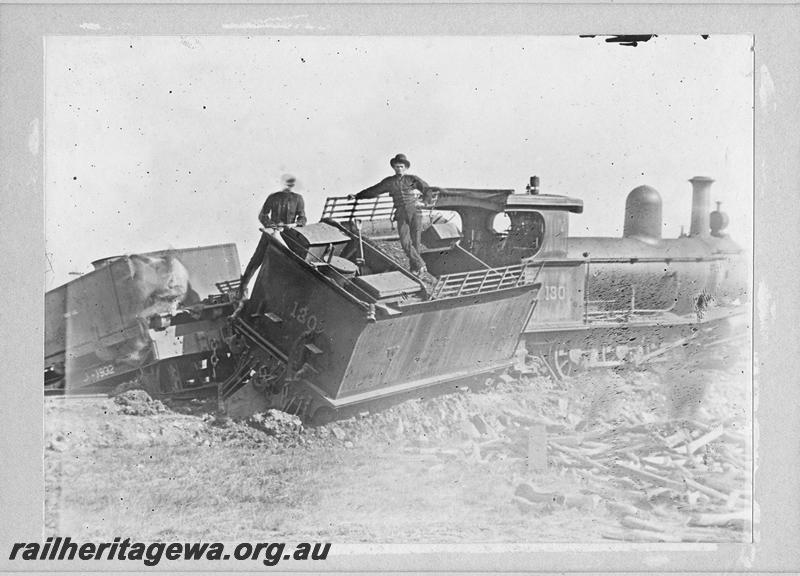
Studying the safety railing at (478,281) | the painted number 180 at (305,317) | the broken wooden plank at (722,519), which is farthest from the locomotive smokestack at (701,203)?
the painted number 180 at (305,317)

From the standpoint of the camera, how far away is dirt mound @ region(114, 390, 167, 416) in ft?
23.8

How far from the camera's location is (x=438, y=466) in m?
7.40

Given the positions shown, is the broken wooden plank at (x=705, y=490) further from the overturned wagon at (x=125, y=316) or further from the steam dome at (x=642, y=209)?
the overturned wagon at (x=125, y=316)

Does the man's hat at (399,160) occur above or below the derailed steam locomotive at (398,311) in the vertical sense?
above

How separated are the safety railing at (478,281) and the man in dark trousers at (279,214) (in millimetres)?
1239

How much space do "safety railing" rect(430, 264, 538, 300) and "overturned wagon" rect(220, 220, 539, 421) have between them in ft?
0.04

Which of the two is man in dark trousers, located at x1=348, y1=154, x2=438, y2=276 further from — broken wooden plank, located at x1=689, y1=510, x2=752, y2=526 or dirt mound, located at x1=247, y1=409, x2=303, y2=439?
broken wooden plank, located at x1=689, y1=510, x2=752, y2=526

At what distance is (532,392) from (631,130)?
232 cm

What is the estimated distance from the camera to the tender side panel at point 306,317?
7.13 metres

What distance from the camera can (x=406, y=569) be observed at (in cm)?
727

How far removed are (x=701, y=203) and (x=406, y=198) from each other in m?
2.48

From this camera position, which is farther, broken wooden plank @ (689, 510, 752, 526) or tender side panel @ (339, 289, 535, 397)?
broken wooden plank @ (689, 510, 752, 526)

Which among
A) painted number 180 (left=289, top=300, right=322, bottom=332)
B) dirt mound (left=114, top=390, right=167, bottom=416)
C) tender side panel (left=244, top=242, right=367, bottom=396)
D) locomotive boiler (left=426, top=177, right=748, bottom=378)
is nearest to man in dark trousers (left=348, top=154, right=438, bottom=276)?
locomotive boiler (left=426, top=177, right=748, bottom=378)

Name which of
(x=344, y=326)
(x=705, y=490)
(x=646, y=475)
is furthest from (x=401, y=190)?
(x=705, y=490)
